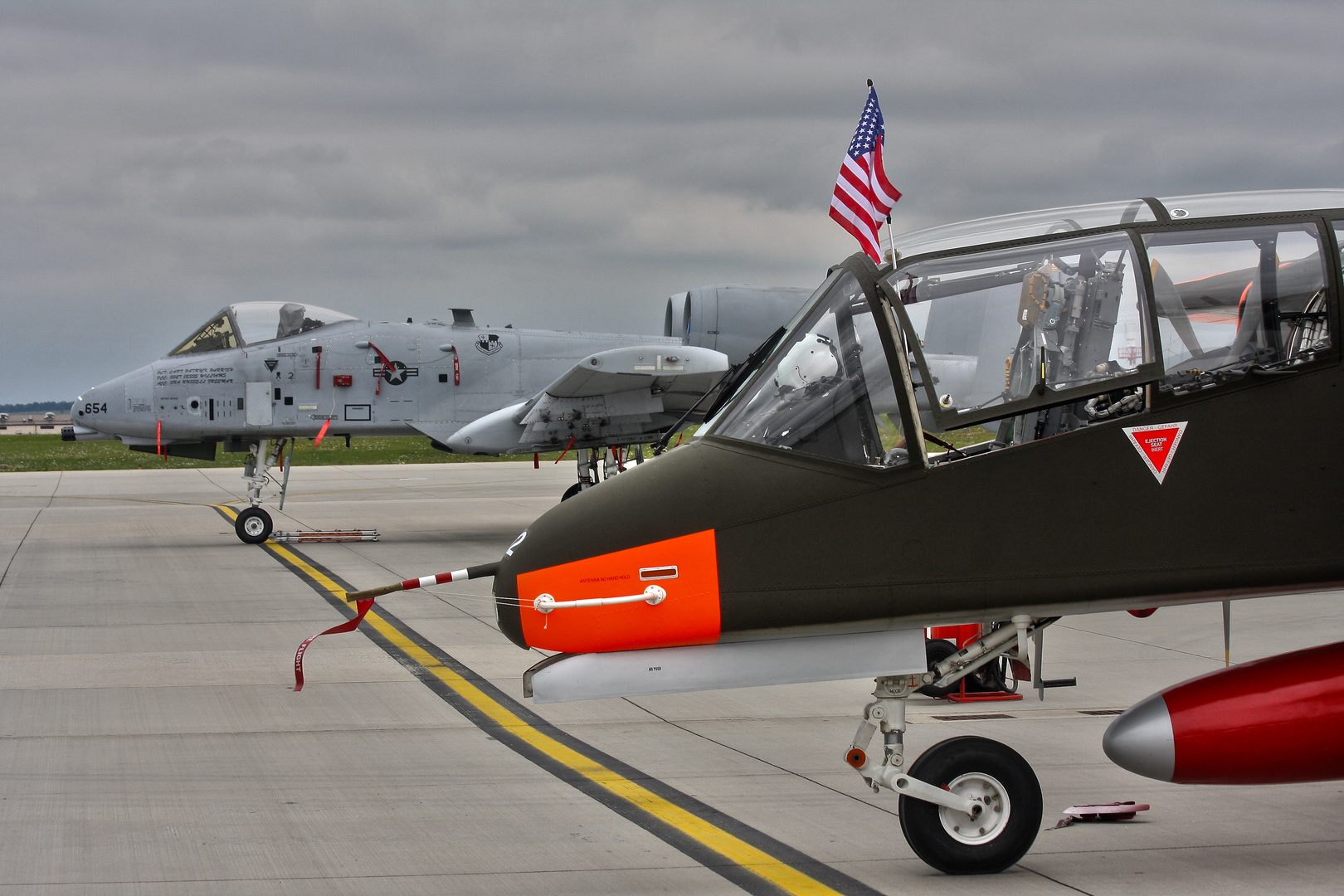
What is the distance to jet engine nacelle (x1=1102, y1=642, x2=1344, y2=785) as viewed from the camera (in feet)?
16.8

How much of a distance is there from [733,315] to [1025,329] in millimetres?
14755

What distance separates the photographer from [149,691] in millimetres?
8812

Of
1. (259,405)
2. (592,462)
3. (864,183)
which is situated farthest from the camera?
(592,462)

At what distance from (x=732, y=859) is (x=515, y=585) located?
156cm

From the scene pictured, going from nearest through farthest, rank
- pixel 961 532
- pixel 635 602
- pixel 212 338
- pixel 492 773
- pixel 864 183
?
pixel 635 602, pixel 961 532, pixel 492 773, pixel 864 183, pixel 212 338

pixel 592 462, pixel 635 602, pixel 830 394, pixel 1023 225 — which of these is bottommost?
pixel 635 602

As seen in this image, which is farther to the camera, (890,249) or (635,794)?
(635,794)

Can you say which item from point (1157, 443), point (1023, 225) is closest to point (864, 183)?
point (1023, 225)

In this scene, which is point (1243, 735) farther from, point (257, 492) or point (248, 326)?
point (248, 326)

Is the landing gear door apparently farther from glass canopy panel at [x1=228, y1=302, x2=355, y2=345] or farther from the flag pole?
the flag pole

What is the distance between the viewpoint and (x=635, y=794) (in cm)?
634

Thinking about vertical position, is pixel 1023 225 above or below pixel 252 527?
above

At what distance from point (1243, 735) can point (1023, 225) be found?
248cm

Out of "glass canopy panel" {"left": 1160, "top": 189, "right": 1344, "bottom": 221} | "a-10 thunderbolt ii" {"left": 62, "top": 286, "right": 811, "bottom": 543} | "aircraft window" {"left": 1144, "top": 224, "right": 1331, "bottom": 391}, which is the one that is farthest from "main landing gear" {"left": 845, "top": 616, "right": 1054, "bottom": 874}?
"a-10 thunderbolt ii" {"left": 62, "top": 286, "right": 811, "bottom": 543}
